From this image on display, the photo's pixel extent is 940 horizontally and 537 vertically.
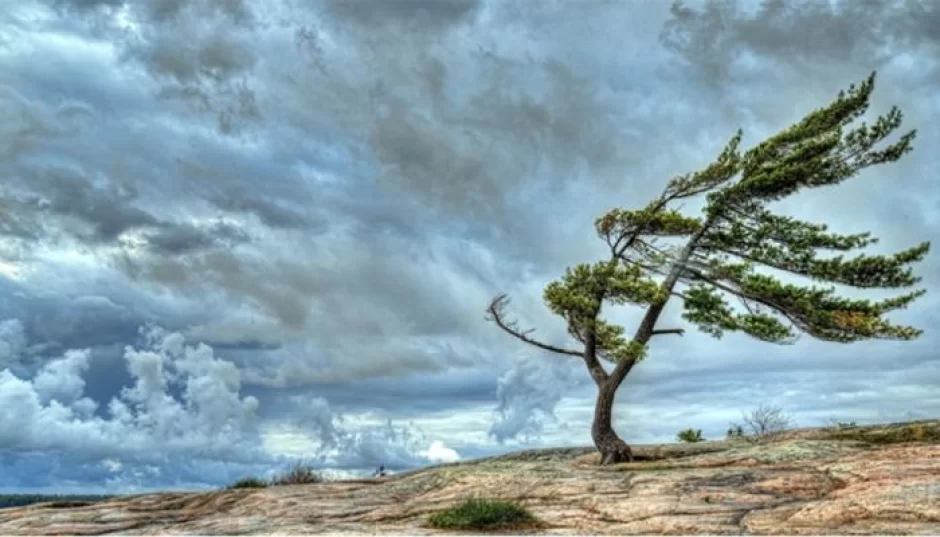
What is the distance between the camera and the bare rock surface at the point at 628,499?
15.3 meters

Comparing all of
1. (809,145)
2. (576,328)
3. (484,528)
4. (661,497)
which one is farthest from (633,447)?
(484,528)

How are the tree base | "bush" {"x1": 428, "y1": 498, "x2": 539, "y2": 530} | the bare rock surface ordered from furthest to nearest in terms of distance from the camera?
the tree base, "bush" {"x1": 428, "y1": 498, "x2": 539, "y2": 530}, the bare rock surface

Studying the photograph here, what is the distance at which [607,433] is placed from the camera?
29734mm

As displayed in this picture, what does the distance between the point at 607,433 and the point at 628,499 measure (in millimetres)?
11847

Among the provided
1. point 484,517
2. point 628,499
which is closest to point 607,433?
point 628,499

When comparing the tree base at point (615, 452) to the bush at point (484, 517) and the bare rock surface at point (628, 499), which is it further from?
the bush at point (484, 517)

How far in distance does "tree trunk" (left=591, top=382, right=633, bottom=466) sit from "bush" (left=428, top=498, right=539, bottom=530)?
1237 cm

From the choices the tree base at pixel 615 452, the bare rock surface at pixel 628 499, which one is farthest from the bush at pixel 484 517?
the tree base at pixel 615 452

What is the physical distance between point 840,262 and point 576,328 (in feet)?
30.2

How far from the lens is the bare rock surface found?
1528 centimetres

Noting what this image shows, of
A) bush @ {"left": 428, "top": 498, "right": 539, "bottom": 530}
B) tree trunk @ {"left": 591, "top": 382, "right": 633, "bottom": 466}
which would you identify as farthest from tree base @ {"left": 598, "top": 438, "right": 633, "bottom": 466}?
bush @ {"left": 428, "top": 498, "right": 539, "bottom": 530}

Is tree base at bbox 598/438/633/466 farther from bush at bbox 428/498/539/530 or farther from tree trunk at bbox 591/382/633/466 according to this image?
bush at bbox 428/498/539/530

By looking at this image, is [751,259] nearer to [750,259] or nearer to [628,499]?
[750,259]

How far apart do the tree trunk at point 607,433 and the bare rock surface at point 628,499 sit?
116cm
